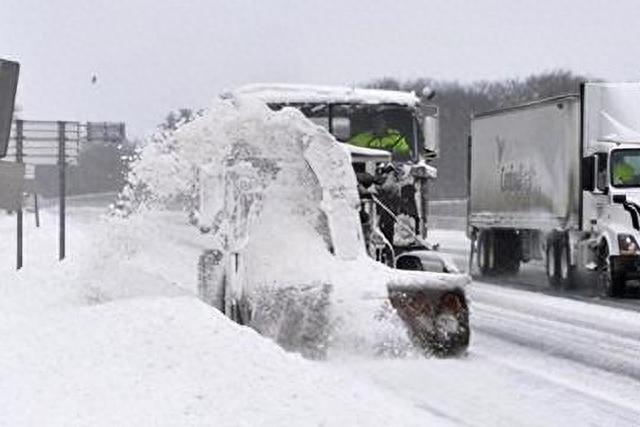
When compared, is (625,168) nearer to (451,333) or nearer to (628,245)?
(628,245)

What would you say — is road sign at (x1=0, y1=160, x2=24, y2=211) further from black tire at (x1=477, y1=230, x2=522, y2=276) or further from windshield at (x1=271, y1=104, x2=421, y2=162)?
black tire at (x1=477, y1=230, x2=522, y2=276)

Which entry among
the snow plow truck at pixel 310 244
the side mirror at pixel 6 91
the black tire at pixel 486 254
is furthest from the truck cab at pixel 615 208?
the side mirror at pixel 6 91

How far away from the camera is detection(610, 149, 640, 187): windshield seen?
2008 centimetres

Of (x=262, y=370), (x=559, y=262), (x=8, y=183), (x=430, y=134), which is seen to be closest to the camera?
(x=262, y=370)

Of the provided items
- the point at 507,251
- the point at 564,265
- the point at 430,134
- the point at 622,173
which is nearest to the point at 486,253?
the point at 507,251

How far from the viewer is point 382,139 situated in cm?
1503

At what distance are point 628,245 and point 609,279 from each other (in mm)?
703

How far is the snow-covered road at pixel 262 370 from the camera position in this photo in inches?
315

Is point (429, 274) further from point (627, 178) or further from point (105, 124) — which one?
point (105, 124)

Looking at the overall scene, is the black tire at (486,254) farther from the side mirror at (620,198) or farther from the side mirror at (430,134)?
the side mirror at (430,134)

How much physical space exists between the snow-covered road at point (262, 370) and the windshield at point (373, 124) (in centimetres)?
243

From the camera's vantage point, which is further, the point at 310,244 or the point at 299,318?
the point at 310,244

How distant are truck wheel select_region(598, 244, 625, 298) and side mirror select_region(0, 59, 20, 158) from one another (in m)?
12.4

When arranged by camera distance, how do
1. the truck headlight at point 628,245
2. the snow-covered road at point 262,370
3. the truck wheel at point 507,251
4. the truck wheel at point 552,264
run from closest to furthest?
the snow-covered road at point 262,370 → the truck headlight at point 628,245 → the truck wheel at point 552,264 → the truck wheel at point 507,251
